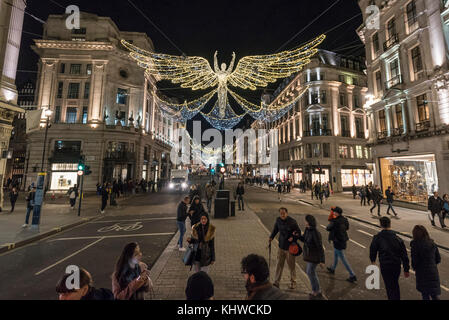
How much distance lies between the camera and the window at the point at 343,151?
110 feet

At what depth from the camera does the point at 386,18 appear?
63.9 feet

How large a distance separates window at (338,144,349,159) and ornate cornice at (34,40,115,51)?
38.8 m

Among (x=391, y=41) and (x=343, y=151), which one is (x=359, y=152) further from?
(x=391, y=41)

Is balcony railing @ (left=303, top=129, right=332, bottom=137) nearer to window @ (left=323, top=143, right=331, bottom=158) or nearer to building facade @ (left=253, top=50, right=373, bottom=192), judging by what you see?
building facade @ (left=253, top=50, right=373, bottom=192)

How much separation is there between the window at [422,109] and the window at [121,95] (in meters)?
35.1

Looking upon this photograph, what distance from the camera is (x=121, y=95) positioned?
3116 centimetres

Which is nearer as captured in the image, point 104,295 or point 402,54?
point 104,295

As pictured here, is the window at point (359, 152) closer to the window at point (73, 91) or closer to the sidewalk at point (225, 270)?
the sidewalk at point (225, 270)

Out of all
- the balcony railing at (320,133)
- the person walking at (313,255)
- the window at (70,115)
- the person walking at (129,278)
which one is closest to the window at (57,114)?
the window at (70,115)


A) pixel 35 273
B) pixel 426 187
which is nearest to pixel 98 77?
pixel 35 273

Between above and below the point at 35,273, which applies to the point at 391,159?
above

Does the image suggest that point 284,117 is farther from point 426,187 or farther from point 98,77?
point 98,77
